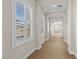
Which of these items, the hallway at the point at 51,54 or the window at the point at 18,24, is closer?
the window at the point at 18,24

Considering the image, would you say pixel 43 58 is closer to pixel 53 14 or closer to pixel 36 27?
pixel 36 27

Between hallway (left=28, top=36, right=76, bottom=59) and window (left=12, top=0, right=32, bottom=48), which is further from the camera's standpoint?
hallway (left=28, top=36, right=76, bottom=59)

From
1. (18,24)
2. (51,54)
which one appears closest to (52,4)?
(51,54)

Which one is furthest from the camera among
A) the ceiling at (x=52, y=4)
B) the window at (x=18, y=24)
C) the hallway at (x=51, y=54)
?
the ceiling at (x=52, y=4)

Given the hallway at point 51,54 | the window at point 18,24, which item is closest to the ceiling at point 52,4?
the window at point 18,24

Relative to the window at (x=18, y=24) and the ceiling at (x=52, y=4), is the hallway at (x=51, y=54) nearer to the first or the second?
the window at (x=18, y=24)

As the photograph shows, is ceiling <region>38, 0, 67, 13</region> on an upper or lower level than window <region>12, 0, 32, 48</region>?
upper

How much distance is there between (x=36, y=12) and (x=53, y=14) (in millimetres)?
3841

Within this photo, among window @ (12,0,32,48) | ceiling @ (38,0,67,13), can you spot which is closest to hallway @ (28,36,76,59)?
window @ (12,0,32,48)

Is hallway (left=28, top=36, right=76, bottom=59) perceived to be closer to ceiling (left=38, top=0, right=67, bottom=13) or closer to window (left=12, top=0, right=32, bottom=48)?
window (left=12, top=0, right=32, bottom=48)

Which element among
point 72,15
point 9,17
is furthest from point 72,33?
point 9,17

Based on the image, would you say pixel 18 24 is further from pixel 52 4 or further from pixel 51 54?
pixel 52 4

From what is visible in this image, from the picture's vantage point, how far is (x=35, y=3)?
4.62m

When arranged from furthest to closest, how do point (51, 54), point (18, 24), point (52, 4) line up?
point (52, 4) → point (51, 54) → point (18, 24)
